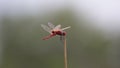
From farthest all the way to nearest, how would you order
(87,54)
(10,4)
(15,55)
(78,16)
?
(10,4) < (78,16) < (15,55) < (87,54)

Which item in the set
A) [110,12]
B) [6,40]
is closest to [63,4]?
[110,12]

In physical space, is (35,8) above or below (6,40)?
above

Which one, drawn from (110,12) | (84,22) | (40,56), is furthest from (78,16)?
(40,56)

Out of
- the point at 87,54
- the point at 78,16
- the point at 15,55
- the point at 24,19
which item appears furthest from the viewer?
the point at 78,16

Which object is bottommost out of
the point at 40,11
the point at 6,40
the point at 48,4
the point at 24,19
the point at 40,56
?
the point at 40,56

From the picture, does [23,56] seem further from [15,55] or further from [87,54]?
[87,54]

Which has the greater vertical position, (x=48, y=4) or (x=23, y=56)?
(x=48, y=4)

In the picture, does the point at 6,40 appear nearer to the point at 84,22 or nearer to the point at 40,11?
the point at 40,11

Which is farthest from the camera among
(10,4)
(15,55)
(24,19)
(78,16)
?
(10,4)

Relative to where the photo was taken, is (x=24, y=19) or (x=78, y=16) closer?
(x=24, y=19)
